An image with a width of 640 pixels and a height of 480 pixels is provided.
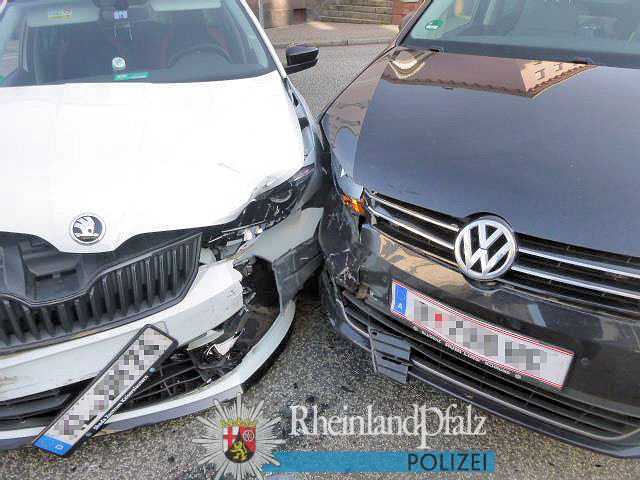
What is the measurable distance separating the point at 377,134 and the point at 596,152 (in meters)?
0.65

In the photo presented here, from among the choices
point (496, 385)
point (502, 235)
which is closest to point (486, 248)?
point (502, 235)

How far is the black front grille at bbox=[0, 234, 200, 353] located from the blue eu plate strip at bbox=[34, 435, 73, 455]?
0.31 metres

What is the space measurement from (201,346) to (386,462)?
72cm

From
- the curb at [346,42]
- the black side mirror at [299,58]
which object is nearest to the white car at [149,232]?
the black side mirror at [299,58]

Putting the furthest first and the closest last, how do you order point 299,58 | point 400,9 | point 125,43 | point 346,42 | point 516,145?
1. point 400,9
2. point 346,42
3. point 299,58
4. point 125,43
5. point 516,145

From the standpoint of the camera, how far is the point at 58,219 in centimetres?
147

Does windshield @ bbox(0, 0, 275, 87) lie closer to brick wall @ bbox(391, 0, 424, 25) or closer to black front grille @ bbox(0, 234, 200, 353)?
black front grille @ bbox(0, 234, 200, 353)

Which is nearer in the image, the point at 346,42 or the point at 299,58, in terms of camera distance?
the point at 299,58

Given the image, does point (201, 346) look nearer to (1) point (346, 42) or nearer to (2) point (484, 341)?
(2) point (484, 341)

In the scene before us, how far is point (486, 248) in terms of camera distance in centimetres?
139

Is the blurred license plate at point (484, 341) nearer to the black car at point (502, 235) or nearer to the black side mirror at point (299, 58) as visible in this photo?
the black car at point (502, 235)

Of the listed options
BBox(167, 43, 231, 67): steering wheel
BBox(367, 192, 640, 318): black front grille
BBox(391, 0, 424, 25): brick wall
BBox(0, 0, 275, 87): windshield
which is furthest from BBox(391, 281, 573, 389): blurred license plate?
BBox(391, 0, 424, 25): brick wall

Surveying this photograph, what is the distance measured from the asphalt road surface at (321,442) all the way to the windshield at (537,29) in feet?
4.64

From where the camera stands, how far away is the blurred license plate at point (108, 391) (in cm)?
150
